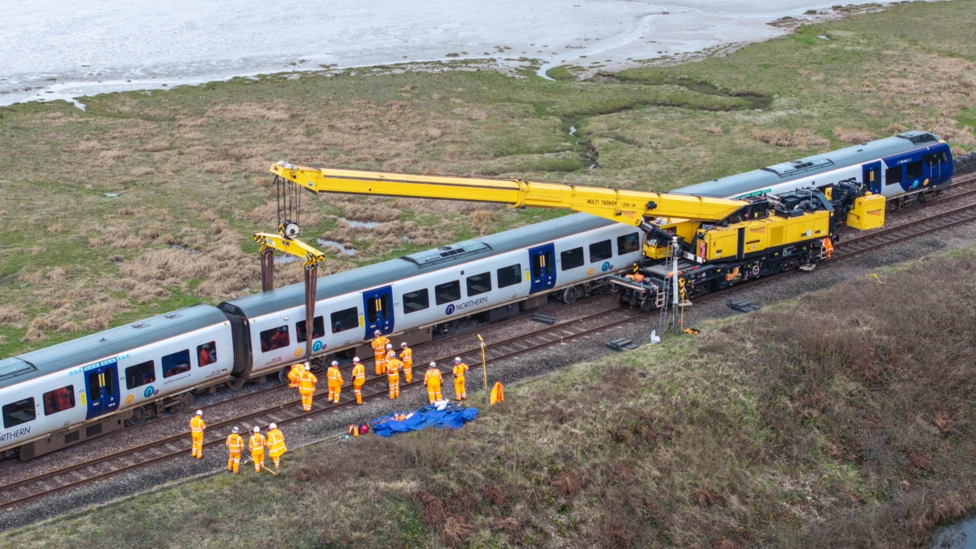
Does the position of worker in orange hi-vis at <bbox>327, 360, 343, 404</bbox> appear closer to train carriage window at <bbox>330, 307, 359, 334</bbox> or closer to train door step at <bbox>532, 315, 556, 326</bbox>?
train carriage window at <bbox>330, 307, 359, 334</bbox>

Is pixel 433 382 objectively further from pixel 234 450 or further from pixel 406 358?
pixel 234 450

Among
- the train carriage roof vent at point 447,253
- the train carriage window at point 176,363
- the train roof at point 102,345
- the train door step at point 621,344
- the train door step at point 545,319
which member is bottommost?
the train door step at point 621,344

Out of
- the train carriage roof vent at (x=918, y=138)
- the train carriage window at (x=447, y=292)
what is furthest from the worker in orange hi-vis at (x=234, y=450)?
the train carriage roof vent at (x=918, y=138)

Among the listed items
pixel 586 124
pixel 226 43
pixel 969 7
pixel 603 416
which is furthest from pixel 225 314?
pixel 969 7

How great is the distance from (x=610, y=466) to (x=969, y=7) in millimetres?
78014

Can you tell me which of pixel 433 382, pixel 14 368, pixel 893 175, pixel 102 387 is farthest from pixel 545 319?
pixel 893 175

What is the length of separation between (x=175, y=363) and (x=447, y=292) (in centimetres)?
844

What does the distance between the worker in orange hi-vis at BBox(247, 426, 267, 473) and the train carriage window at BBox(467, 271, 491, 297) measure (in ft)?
32.1

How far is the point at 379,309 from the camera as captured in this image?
30.2m

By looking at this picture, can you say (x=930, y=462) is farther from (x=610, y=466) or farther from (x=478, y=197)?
(x=478, y=197)

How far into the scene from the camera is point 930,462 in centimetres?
2747

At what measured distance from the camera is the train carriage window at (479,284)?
3181cm

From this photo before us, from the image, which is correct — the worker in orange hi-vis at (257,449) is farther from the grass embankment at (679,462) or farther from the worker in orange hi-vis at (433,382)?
the worker in orange hi-vis at (433,382)

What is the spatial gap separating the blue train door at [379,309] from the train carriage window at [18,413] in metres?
9.37
